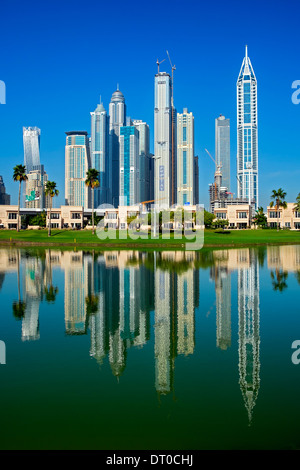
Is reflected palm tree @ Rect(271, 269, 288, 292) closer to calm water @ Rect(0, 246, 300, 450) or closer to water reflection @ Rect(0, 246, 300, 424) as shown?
water reflection @ Rect(0, 246, 300, 424)

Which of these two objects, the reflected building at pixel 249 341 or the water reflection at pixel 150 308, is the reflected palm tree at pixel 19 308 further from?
the reflected building at pixel 249 341

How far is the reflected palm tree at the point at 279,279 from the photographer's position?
28047mm

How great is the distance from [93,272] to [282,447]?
2828cm

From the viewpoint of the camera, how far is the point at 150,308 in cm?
A: 2112

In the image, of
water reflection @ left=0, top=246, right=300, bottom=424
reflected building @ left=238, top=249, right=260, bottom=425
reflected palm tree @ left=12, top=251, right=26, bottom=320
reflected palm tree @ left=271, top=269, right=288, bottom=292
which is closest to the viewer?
reflected building @ left=238, top=249, right=260, bottom=425

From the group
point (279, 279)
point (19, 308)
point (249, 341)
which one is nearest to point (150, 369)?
point (249, 341)

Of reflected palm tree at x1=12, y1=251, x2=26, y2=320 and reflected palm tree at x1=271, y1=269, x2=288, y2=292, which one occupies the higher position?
reflected palm tree at x1=271, y1=269, x2=288, y2=292

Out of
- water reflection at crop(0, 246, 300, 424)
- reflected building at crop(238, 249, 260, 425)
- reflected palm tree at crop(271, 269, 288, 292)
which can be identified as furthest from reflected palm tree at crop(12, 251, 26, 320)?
reflected palm tree at crop(271, 269, 288, 292)

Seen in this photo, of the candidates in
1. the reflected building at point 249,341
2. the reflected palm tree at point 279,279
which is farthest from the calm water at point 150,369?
the reflected palm tree at point 279,279

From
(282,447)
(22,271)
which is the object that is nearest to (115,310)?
(282,447)

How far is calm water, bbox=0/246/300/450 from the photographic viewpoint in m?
8.86

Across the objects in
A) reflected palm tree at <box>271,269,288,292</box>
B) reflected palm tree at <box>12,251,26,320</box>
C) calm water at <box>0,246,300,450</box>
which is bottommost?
calm water at <box>0,246,300,450</box>

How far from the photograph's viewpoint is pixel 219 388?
11102 millimetres

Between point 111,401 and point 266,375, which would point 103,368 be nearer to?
point 111,401
